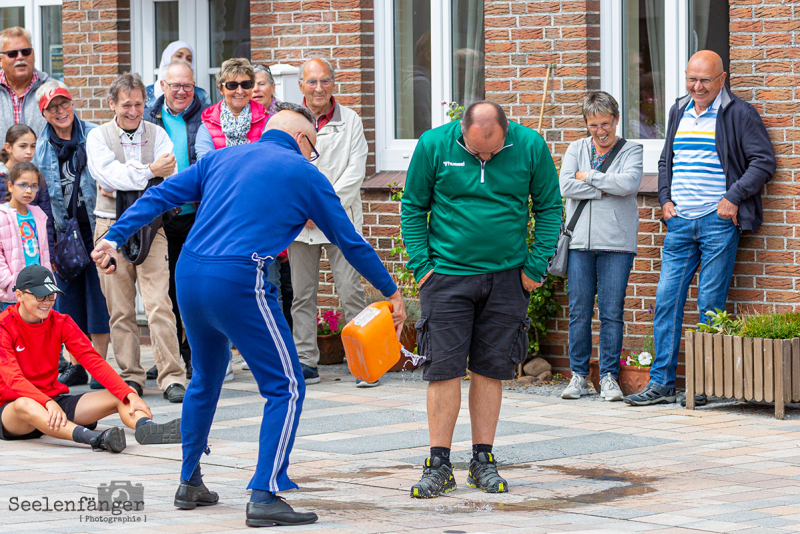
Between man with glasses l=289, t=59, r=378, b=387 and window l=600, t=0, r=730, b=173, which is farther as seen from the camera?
man with glasses l=289, t=59, r=378, b=387

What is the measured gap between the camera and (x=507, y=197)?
20.0 feet

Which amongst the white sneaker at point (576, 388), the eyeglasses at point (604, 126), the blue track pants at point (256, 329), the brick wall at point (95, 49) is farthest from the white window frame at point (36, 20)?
the blue track pants at point (256, 329)

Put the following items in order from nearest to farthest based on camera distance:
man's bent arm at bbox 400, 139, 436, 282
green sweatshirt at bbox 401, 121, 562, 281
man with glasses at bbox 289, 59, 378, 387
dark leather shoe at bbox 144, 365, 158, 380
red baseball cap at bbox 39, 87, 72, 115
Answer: green sweatshirt at bbox 401, 121, 562, 281 < man's bent arm at bbox 400, 139, 436, 282 < red baseball cap at bbox 39, 87, 72, 115 < man with glasses at bbox 289, 59, 378, 387 < dark leather shoe at bbox 144, 365, 158, 380

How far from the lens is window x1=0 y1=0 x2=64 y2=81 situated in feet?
41.4

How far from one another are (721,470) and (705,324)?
2095 millimetres

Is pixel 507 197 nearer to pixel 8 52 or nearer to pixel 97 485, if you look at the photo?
pixel 97 485

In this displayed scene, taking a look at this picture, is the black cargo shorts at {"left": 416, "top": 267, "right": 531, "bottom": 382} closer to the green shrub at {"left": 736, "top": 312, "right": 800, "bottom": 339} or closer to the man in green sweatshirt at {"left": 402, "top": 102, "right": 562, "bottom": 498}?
the man in green sweatshirt at {"left": 402, "top": 102, "right": 562, "bottom": 498}

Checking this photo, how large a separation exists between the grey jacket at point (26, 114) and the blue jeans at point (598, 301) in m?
4.52

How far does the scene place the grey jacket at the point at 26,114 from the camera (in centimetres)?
986

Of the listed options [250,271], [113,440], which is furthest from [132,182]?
[250,271]

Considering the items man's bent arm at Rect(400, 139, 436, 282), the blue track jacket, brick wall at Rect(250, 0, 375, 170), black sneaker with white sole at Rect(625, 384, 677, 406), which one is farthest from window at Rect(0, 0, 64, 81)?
the blue track jacket

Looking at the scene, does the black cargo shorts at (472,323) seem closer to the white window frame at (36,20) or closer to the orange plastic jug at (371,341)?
the orange plastic jug at (371,341)

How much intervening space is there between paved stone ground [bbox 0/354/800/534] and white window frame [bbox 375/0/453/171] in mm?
2585

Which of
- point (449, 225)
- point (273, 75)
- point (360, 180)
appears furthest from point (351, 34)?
point (449, 225)
